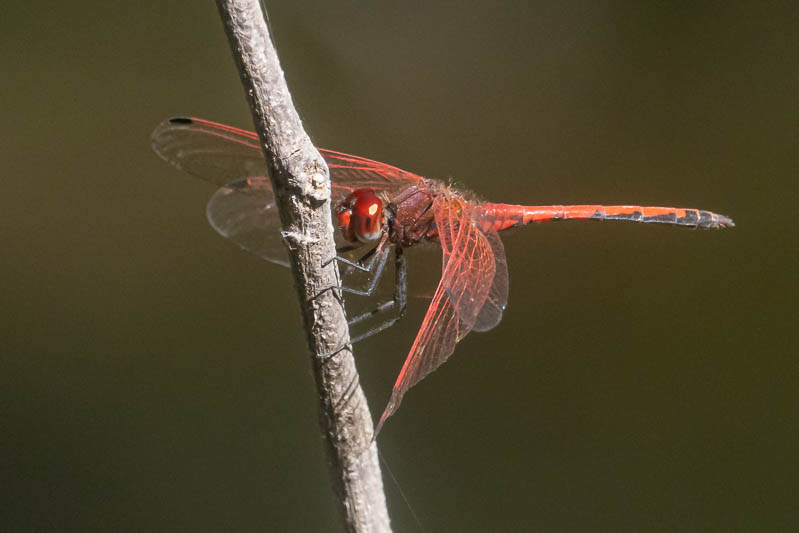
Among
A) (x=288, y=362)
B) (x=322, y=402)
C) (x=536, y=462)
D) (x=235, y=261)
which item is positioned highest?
(x=235, y=261)

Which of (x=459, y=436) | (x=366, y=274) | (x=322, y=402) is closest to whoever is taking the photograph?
(x=322, y=402)

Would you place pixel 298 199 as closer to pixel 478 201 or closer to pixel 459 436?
pixel 478 201

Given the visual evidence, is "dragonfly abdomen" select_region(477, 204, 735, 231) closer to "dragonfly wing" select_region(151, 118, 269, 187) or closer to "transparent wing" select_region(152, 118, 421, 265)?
"transparent wing" select_region(152, 118, 421, 265)

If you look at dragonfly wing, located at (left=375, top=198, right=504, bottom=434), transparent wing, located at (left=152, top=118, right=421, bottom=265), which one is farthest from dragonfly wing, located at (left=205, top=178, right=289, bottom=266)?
dragonfly wing, located at (left=375, top=198, right=504, bottom=434)

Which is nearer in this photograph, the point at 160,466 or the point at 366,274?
the point at 366,274

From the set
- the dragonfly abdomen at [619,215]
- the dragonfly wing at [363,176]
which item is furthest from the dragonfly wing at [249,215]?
the dragonfly abdomen at [619,215]

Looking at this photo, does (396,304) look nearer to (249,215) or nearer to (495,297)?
(495,297)

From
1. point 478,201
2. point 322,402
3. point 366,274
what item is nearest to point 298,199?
point 322,402
